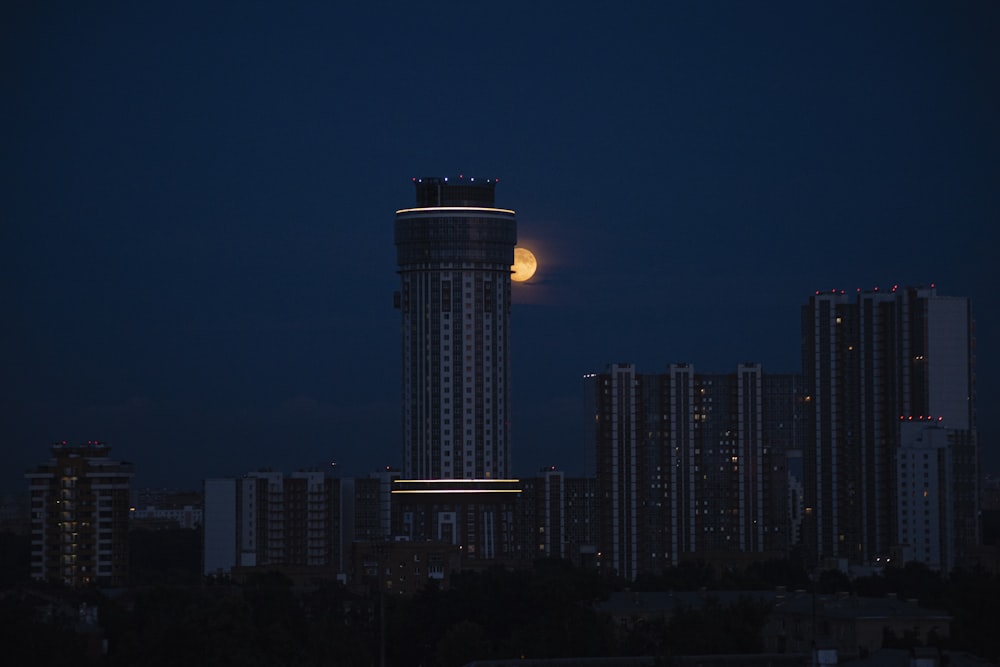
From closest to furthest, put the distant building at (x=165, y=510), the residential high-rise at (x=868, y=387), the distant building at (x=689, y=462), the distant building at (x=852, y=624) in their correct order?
1. the distant building at (x=852, y=624)
2. the residential high-rise at (x=868, y=387)
3. the distant building at (x=689, y=462)
4. the distant building at (x=165, y=510)

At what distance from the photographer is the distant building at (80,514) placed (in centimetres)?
7119

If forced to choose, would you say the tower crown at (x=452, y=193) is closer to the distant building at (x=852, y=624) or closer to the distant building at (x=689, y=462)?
the distant building at (x=689, y=462)

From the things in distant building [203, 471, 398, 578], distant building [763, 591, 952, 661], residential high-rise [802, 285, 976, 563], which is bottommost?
distant building [763, 591, 952, 661]

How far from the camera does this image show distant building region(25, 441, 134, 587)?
71188mm

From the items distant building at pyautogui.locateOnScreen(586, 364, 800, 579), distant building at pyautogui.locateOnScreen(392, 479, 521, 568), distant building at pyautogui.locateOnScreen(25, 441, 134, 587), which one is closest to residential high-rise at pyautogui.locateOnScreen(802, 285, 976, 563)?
distant building at pyautogui.locateOnScreen(586, 364, 800, 579)

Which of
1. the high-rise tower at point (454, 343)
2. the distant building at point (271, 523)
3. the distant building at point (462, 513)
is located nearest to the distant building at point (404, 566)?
the distant building at point (271, 523)

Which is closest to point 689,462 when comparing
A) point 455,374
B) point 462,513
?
point 462,513

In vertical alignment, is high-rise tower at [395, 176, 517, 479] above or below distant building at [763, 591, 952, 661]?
above

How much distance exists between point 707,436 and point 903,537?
10417 millimetres

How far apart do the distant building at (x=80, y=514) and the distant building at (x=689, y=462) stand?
645 inches

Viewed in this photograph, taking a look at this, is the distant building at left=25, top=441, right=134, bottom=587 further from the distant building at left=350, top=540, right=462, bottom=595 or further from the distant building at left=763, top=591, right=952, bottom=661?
the distant building at left=763, top=591, right=952, bottom=661

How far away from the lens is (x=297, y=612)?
1781 inches

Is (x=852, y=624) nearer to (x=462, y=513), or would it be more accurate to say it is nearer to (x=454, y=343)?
(x=462, y=513)

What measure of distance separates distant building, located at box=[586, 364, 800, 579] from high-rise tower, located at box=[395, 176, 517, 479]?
19.9 ft
